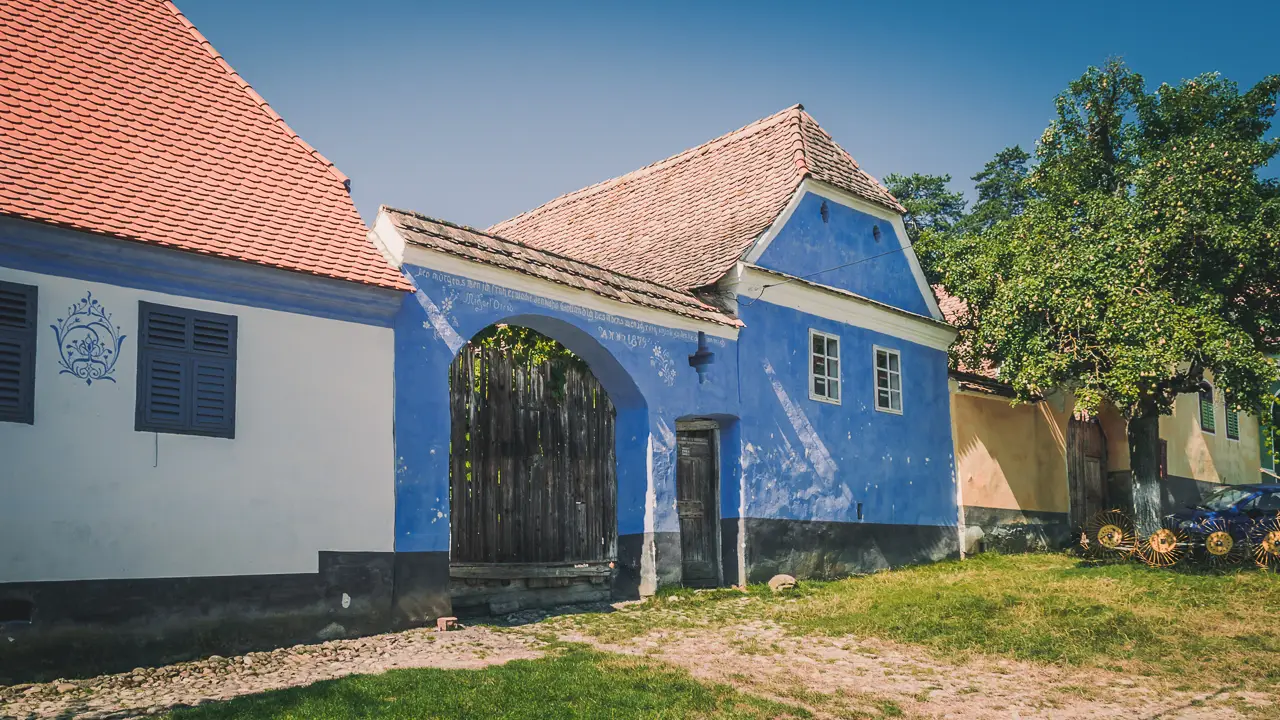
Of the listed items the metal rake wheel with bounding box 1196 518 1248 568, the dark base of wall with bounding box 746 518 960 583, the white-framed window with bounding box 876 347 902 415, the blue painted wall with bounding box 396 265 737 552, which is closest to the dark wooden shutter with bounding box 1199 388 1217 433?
the dark base of wall with bounding box 746 518 960 583

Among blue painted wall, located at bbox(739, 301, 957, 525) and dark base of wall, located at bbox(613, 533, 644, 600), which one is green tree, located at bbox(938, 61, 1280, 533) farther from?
dark base of wall, located at bbox(613, 533, 644, 600)

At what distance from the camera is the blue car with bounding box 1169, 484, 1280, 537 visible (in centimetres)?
1611

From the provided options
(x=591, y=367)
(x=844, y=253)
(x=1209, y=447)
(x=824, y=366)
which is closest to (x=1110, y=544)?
(x=824, y=366)

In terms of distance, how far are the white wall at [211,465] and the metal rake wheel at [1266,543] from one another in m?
11.5

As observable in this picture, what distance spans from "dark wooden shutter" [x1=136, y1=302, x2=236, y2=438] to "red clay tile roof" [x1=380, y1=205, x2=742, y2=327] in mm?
2247

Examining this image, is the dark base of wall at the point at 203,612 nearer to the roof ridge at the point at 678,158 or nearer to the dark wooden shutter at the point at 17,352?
the dark wooden shutter at the point at 17,352

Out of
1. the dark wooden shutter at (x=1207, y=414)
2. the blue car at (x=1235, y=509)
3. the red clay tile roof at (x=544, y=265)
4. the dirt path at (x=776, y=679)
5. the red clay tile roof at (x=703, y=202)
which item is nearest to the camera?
the dirt path at (x=776, y=679)

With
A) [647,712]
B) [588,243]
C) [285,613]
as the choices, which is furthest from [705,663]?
[588,243]

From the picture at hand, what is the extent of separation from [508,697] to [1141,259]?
12105 mm

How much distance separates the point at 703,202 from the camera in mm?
18109

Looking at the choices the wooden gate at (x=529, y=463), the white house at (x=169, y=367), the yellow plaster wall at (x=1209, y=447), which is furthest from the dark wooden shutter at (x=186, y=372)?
the yellow plaster wall at (x=1209, y=447)

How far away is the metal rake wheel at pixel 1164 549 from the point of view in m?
15.3

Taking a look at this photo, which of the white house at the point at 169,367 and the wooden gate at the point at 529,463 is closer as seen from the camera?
the white house at the point at 169,367

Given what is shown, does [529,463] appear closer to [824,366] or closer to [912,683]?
[824,366]
